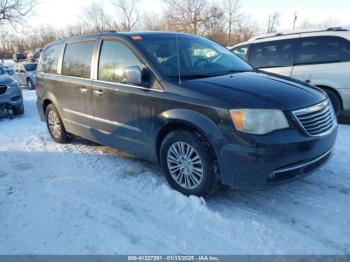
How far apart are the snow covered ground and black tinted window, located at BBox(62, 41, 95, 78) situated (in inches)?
56.6

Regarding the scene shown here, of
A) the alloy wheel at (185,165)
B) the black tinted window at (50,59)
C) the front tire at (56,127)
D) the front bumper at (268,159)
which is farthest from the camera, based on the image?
the front tire at (56,127)

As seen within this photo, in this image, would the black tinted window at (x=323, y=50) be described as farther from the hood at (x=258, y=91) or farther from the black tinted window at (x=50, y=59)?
the black tinted window at (x=50, y=59)

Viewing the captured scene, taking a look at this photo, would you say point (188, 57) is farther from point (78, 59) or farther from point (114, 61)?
point (78, 59)

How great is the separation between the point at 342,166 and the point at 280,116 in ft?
6.06

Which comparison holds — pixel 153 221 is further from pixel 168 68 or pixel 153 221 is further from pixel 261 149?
pixel 168 68

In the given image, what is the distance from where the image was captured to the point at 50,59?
19.2 ft

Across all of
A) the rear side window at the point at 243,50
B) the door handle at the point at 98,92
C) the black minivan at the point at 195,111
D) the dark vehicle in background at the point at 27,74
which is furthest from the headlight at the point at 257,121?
the dark vehicle in background at the point at 27,74

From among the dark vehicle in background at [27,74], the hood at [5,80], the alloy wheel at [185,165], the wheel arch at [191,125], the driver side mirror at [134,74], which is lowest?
the dark vehicle in background at [27,74]

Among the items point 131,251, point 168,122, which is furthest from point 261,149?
point 131,251

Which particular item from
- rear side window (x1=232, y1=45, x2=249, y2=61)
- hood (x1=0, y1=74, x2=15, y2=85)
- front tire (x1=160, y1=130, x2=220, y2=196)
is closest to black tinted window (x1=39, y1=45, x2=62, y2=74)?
front tire (x1=160, y1=130, x2=220, y2=196)

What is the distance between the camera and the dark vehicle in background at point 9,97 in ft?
28.1

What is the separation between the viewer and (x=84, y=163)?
4.85 m

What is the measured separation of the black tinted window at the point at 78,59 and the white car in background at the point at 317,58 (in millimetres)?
4080

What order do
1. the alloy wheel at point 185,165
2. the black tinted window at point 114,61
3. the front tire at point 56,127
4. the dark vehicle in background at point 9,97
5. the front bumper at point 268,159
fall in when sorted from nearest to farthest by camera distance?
the front bumper at point 268,159 → the alloy wheel at point 185,165 → the black tinted window at point 114,61 → the front tire at point 56,127 → the dark vehicle in background at point 9,97
